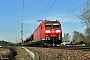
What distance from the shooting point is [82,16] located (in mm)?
58438

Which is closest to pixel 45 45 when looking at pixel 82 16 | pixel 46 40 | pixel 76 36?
pixel 46 40

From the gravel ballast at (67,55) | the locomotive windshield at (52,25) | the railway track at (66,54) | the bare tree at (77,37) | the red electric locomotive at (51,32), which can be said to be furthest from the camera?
the bare tree at (77,37)

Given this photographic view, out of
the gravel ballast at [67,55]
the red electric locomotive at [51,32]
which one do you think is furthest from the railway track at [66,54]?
the red electric locomotive at [51,32]

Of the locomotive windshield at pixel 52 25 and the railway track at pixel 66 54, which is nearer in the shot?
the railway track at pixel 66 54

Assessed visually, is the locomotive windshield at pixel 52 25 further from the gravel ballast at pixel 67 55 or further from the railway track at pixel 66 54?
the gravel ballast at pixel 67 55

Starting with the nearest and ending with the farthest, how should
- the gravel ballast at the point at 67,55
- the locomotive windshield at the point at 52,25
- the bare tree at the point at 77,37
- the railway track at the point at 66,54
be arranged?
the gravel ballast at the point at 67,55
the railway track at the point at 66,54
the locomotive windshield at the point at 52,25
the bare tree at the point at 77,37

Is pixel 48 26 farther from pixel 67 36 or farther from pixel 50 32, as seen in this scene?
pixel 67 36

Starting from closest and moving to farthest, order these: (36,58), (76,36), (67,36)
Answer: (36,58) < (76,36) < (67,36)

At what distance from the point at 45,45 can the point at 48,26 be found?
304 centimetres

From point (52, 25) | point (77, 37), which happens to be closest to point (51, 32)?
point (52, 25)

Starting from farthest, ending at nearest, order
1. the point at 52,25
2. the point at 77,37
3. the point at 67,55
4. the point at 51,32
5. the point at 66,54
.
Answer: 1. the point at 77,37
2. the point at 52,25
3. the point at 51,32
4. the point at 66,54
5. the point at 67,55

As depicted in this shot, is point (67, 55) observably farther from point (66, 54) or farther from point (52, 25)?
point (52, 25)

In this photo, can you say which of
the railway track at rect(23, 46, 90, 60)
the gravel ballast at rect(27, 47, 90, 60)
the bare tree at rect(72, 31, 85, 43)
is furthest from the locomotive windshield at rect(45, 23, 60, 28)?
the bare tree at rect(72, 31, 85, 43)

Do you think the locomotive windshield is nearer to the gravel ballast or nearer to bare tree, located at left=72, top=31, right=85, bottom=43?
the gravel ballast
